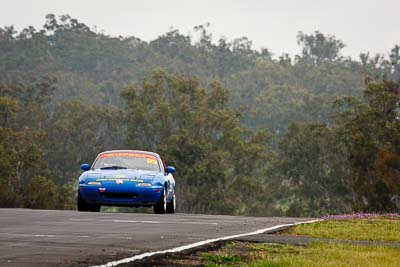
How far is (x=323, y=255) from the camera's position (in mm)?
10969

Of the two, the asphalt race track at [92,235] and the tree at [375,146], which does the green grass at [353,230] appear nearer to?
the asphalt race track at [92,235]

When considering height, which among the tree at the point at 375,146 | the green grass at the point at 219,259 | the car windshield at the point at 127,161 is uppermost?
the tree at the point at 375,146

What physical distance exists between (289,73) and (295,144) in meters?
62.3

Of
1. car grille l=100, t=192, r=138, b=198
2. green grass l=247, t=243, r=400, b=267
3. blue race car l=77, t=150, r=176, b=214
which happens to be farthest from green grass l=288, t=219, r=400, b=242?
car grille l=100, t=192, r=138, b=198

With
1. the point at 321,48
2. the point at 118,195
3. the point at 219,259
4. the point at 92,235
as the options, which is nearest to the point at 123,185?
the point at 118,195

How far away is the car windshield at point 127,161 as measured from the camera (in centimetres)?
2262

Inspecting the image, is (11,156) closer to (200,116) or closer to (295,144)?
(200,116)

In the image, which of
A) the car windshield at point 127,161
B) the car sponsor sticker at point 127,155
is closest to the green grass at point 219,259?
the car windshield at point 127,161

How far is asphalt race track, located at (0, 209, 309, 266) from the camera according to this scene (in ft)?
33.2

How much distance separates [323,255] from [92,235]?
11.3 ft

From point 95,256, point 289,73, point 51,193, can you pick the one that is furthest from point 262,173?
point 95,256

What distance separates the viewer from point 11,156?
232 feet

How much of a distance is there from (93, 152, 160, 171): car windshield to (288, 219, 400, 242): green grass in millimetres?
5682

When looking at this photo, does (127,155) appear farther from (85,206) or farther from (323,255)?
(323,255)
